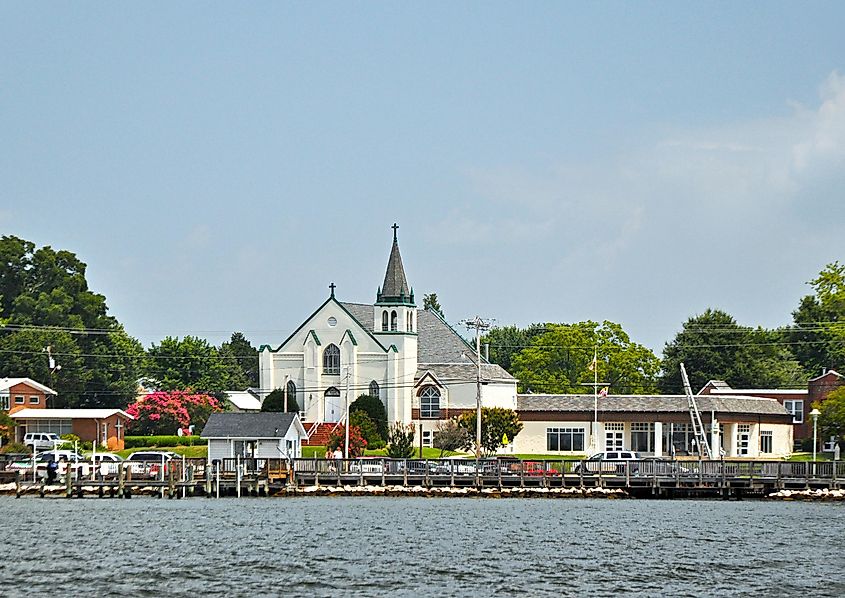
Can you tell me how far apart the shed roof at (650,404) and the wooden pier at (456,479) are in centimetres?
2552

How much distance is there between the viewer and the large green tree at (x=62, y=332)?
11656cm


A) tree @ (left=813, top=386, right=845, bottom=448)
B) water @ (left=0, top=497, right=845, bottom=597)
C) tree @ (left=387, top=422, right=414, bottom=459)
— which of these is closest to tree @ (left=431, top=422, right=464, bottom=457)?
tree @ (left=387, top=422, right=414, bottom=459)

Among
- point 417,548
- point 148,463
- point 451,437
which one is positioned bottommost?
point 417,548

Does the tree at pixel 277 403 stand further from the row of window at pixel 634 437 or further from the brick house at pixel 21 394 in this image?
the brick house at pixel 21 394

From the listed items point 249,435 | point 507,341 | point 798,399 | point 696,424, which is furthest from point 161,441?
point 507,341

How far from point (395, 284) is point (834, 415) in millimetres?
35802

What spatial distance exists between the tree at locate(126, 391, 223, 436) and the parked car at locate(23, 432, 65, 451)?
11.1m

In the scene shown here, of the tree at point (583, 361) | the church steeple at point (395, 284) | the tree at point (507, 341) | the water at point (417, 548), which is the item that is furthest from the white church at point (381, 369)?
the tree at point (507, 341)

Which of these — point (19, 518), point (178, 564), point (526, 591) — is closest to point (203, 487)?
point (19, 518)

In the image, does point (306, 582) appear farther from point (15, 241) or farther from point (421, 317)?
point (15, 241)

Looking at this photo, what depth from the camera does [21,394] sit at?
10781cm

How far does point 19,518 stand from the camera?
60344 mm

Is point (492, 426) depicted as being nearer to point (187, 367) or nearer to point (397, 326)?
point (397, 326)

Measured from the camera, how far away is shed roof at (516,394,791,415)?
101m
